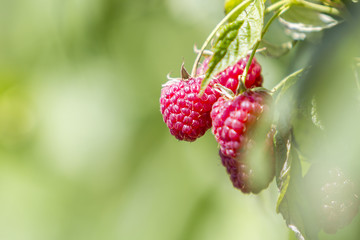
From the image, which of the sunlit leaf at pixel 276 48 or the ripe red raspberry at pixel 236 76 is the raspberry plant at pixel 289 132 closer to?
the ripe red raspberry at pixel 236 76

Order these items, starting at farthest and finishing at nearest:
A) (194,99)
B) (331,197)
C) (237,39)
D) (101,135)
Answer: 1. (101,135)
2. (194,99)
3. (331,197)
4. (237,39)

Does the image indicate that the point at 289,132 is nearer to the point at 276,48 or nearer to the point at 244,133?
the point at 244,133

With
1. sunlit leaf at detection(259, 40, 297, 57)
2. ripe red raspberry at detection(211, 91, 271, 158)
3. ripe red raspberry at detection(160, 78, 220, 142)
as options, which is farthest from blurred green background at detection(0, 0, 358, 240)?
ripe red raspberry at detection(211, 91, 271, 158)

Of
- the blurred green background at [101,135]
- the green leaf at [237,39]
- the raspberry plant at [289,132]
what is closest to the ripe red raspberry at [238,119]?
the raspberry plant at [289,132]

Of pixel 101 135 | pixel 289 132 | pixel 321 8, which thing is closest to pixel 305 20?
pixel 321 8

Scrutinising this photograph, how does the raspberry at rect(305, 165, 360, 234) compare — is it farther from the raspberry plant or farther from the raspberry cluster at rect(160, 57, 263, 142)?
the raspberry cluster at rect(160, 57, 263, 142)
